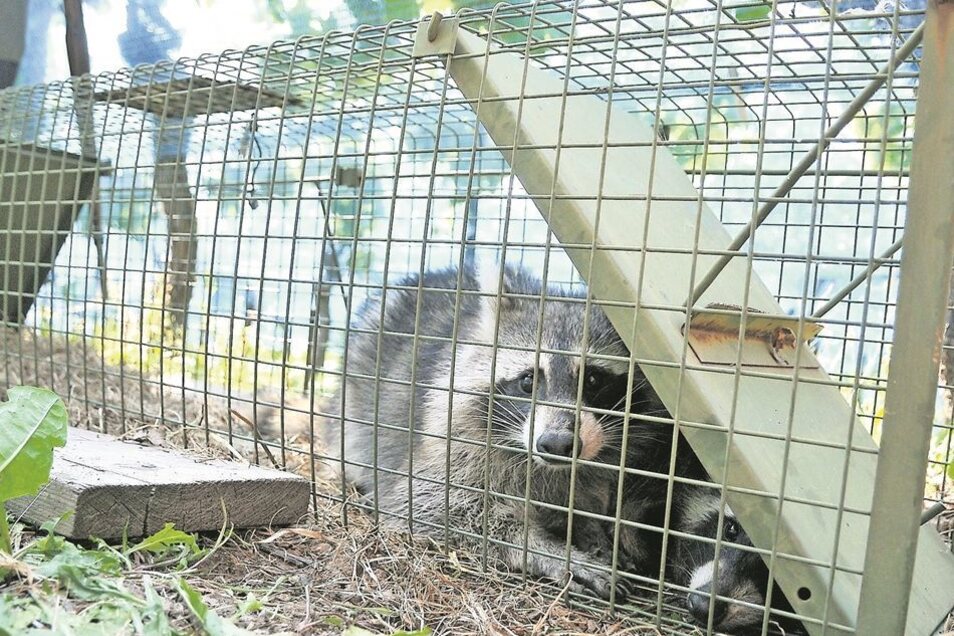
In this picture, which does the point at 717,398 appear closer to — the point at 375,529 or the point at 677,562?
the point at 677,562

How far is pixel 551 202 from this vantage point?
2.29 m

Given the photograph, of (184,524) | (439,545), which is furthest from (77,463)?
(439,545)

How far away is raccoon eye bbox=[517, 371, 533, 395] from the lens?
2.93 meters

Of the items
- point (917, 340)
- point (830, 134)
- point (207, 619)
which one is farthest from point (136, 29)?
point (917, 340)

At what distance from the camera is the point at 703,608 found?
7.27 feet

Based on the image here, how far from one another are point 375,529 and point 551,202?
1.15 m

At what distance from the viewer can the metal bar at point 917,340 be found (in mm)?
1720

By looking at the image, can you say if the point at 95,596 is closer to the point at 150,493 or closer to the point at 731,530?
the point at 150,493

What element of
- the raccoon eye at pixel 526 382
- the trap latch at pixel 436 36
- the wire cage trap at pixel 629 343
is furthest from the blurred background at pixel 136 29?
the raccoon eye at pixel 526 382

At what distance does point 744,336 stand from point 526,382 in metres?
0.98

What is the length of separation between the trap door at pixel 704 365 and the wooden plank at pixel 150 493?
1.15m

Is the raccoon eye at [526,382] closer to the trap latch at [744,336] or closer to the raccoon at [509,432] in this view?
the raccoon at [509,432]

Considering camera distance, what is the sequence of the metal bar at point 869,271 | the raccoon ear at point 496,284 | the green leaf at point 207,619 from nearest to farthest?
the green leaf at point 207,619 → the metal bar at point 869,271 → the raccoon ear at point 496,284

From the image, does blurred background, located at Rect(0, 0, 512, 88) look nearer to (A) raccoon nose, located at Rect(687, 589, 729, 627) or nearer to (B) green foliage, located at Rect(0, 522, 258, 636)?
(B) green foliage, located at Rect(0, 522, 258, 636)
